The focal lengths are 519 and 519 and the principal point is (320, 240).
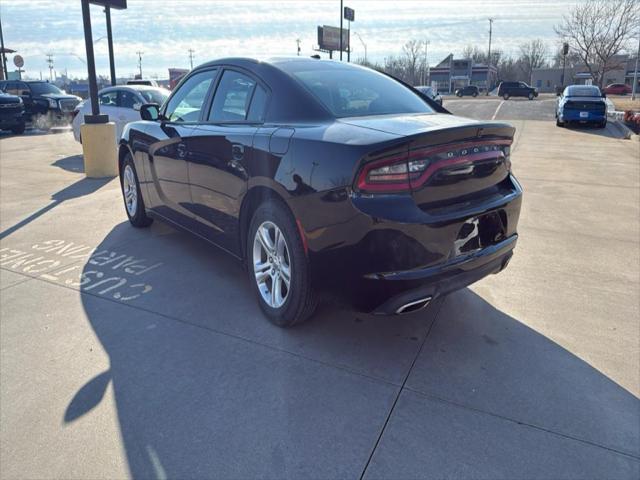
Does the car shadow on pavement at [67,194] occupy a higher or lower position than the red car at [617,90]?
lower

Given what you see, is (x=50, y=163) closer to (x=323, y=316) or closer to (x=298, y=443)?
(x=323, y=316)

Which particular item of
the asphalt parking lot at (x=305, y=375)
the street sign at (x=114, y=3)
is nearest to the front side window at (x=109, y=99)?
the street sign at (x=114, y=3)

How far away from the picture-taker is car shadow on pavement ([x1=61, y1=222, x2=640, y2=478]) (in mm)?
2326

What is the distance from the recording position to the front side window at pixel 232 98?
145 inches

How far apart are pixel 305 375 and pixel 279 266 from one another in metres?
0.73

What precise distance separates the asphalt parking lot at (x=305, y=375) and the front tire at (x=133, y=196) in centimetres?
61

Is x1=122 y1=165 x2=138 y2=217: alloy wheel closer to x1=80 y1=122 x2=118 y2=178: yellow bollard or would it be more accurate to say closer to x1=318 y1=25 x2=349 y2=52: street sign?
x1=80 y1=122 x2=118 y2=178: yellow bollard

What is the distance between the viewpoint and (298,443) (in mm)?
2357

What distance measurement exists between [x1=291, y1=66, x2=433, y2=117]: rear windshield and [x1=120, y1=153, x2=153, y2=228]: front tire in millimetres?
2685

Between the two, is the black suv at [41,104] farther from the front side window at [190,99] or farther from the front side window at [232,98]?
the front side window at [232,98]

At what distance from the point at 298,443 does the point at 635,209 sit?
20.1 feet

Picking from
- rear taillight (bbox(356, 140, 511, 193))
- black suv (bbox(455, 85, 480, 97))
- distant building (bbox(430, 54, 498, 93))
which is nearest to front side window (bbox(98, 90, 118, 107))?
rear taillight (bbox(356, 140, 511, 193))

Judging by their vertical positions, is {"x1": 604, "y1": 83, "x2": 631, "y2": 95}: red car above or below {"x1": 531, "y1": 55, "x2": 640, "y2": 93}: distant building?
below

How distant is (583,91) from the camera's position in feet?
62.6
